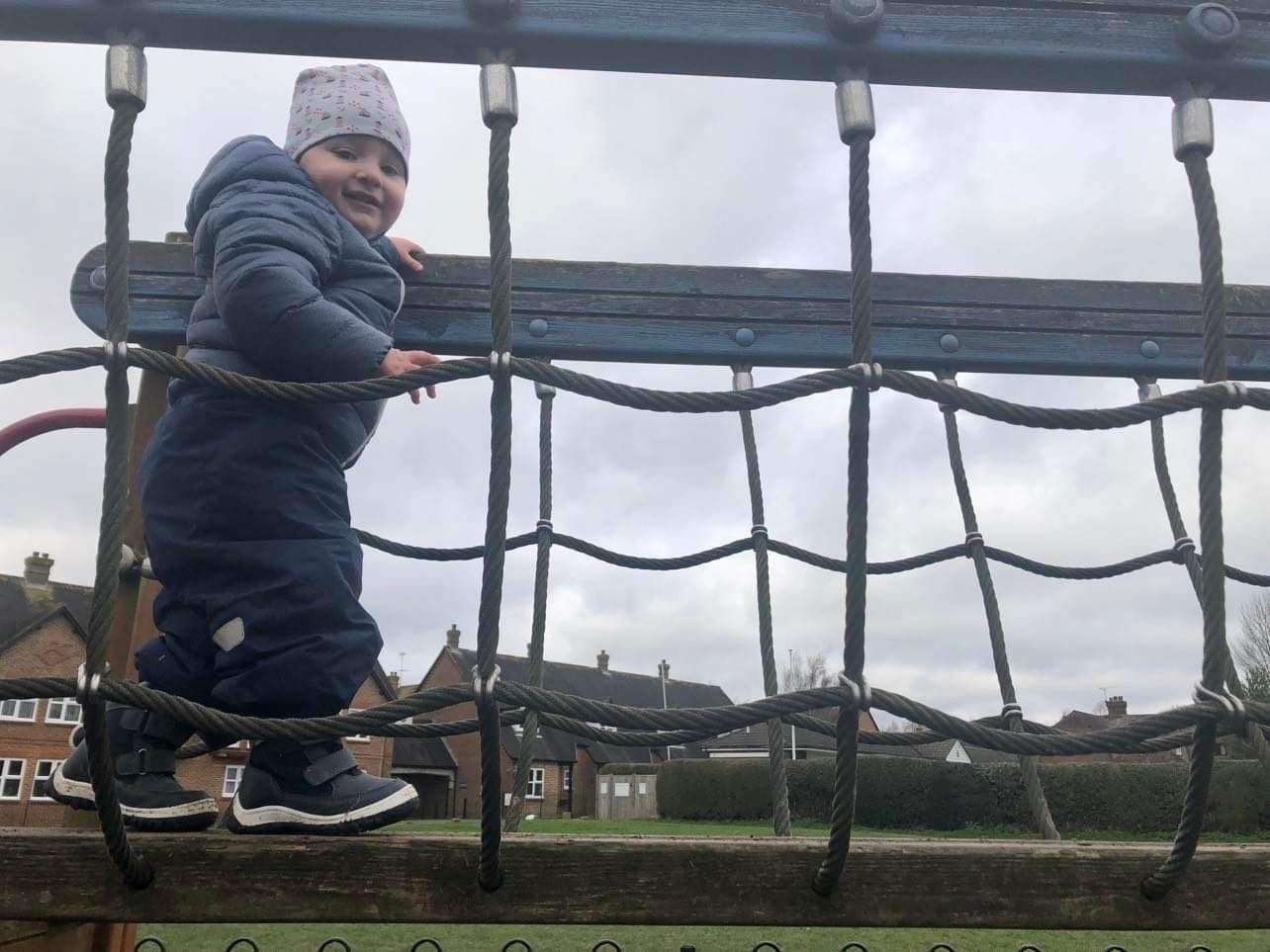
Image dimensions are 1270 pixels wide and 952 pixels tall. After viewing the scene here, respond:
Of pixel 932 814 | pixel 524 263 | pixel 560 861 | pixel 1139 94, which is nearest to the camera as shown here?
pixel 560 861

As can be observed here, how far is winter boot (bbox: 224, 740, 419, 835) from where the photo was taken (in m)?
1.48

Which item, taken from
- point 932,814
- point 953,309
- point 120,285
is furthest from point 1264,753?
point 932,814

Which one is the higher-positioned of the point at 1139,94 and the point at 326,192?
the point at 326,192

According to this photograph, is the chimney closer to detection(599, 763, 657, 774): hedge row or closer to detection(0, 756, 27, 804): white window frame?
detection(0, 756, 27, 804): white window frame

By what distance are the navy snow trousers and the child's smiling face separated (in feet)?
1.55

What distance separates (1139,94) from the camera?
1.44m

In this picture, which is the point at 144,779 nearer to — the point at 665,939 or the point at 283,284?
the point at 283,284

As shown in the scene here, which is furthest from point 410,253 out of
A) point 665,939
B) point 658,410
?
point 665,939

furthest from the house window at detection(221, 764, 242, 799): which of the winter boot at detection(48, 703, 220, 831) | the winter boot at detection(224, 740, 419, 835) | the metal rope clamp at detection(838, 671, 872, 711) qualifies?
the metal rope clamp at detection(838, 671, 872, 711)

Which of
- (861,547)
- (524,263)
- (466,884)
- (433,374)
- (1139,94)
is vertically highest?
(524,263)

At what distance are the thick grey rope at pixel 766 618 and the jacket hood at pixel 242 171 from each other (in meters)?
1.30

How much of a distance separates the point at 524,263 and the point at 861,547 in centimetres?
167

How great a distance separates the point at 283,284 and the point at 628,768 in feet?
105

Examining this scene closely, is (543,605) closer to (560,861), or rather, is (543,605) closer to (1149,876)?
(560,861)
